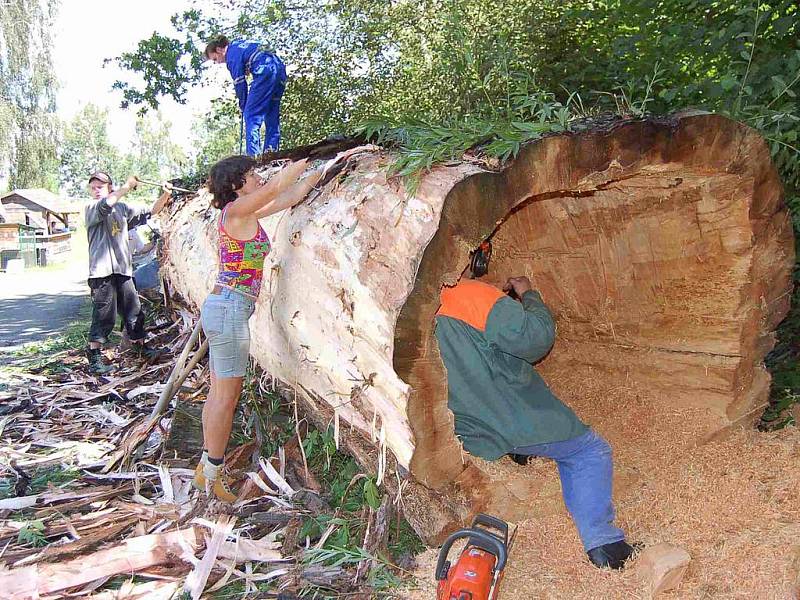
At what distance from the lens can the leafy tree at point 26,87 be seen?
30.0 metres

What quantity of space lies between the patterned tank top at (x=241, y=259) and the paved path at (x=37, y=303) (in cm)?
592

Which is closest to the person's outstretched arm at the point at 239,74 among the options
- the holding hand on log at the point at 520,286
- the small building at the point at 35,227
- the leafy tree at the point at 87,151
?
the holding hand on log at the point at 520,286

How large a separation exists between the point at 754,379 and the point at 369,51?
7652 millimetres

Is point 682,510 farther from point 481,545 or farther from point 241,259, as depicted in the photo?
point 241,259

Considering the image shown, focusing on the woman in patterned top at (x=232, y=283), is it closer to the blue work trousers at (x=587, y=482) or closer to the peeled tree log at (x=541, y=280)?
the peeled tree log at (x=541, y=280)

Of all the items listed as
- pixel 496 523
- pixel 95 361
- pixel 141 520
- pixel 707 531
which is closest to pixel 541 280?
pixel 707 531

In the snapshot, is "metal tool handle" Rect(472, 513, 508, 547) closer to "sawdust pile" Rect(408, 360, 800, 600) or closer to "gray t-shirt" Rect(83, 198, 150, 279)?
"sawdust pile" Rect(408, 360, 800, 600)

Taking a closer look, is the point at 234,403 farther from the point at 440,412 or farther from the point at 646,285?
the point at 646,285

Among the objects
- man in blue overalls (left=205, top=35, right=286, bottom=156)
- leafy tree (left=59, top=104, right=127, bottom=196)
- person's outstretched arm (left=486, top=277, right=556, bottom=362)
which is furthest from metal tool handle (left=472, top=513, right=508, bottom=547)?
leafy tree (left=59, top=104, right=127, bottom=196)

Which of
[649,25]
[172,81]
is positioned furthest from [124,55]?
[649,25]

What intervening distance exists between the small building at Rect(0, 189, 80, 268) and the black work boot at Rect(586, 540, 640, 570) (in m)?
22.2

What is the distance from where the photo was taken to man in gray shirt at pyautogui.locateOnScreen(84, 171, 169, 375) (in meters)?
6.49

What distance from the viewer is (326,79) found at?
31.8ft

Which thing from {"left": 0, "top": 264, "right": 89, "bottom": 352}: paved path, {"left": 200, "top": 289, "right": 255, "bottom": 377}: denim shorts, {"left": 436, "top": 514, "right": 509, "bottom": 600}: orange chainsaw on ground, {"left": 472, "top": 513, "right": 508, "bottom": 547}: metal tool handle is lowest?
{"left": 436, "top": 514, "right": 509, "bottom": 600}: orange chainsaw on ground
